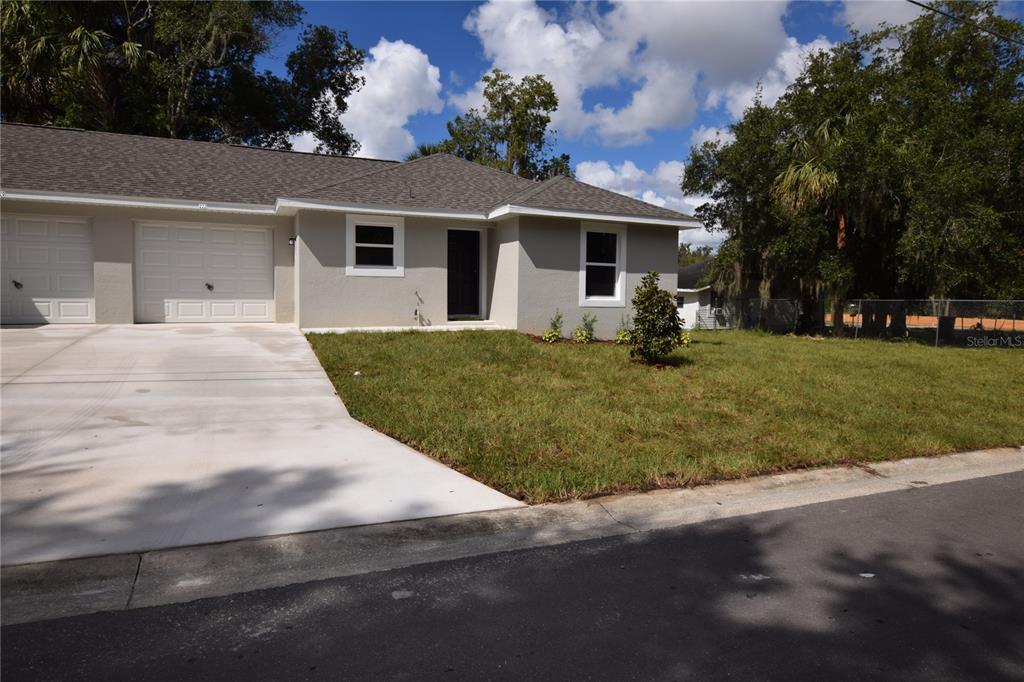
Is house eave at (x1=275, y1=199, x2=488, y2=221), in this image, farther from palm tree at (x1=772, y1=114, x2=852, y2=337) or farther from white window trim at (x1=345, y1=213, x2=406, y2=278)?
palm tree at (x1=772, y1=114, x2=852, y2=337)

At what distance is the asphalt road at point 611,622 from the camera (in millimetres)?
2793

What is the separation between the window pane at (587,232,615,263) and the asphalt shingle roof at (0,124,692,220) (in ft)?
2.27

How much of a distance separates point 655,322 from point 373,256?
6.75m

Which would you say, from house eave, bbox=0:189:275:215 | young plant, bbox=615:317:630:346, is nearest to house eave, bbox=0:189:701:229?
house eave, bbox=0:189:275:215

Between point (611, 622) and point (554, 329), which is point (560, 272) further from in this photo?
point (611, 622)

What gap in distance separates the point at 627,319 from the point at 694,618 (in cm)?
1225

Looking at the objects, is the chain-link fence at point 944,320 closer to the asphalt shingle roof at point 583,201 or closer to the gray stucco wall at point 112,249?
the asphalt shingle roof at point 583,201

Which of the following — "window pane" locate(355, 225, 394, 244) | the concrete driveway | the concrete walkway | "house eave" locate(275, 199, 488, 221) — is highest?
"house eave" locate(275, 199, 488, 221)

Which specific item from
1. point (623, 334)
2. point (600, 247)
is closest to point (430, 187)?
point (600, 247)

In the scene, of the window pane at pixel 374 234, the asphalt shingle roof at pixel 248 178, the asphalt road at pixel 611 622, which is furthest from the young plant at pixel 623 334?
the asphalt road at pixel 611 622

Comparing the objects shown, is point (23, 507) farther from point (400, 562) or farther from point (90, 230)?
point (90, 230)

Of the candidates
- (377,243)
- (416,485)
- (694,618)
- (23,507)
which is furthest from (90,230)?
(694,618)

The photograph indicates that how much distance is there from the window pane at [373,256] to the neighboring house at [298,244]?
48mm

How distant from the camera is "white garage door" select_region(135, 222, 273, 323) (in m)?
14.2
